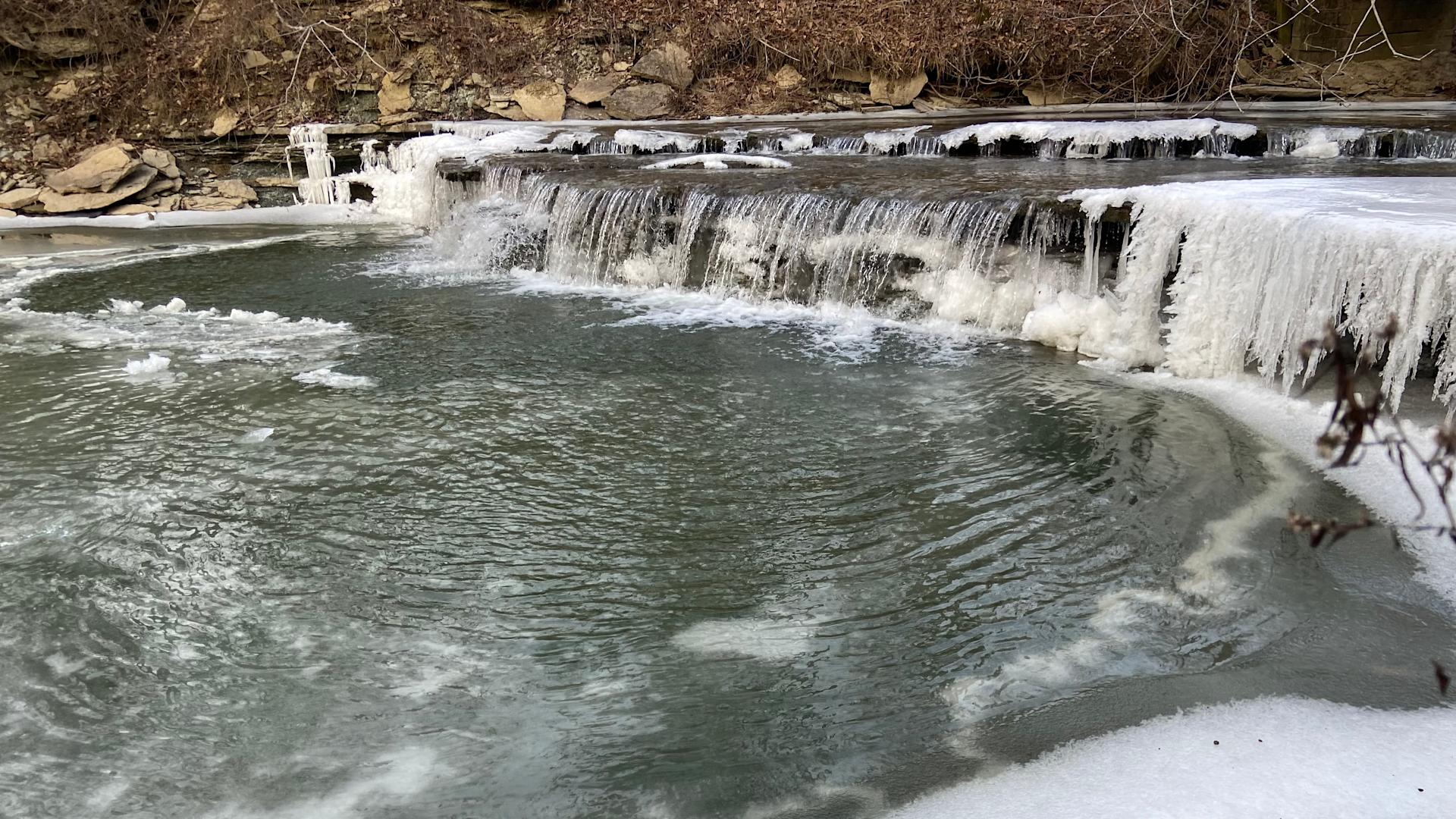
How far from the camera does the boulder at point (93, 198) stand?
12617 mm

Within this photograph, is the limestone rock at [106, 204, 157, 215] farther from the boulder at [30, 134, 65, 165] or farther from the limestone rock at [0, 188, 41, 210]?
the boulder at [30, 134, 65, 165]

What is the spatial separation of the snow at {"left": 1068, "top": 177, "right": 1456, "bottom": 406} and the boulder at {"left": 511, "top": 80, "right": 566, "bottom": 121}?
897 cm

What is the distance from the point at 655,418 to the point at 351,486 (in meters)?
1.48

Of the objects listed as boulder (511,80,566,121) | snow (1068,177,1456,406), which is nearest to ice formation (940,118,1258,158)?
snow (1068,177,1456,406)

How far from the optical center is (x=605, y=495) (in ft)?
14.4

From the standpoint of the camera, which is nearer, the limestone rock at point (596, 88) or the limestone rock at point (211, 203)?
the limestone rock at point (211, 203)

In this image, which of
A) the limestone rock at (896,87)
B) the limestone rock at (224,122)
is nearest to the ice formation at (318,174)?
the limestone rock at (224,122)

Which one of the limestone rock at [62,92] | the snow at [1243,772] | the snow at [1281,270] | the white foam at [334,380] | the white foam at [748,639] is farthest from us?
the limestone rock at [62,92]

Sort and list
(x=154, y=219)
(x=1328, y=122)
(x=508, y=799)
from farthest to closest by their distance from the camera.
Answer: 1. (x=154, y=219)
2. (x=1328, y=122)
3. (x=508, y=799)

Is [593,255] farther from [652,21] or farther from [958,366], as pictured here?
[652,21]

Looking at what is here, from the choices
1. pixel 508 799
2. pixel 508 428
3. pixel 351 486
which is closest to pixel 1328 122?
pixel 508 428

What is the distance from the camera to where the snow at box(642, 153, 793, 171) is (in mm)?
9734

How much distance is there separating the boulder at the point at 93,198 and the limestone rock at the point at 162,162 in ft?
1.14

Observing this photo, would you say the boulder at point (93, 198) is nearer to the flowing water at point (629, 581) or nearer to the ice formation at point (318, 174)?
the ice formation at point (318, 174)
